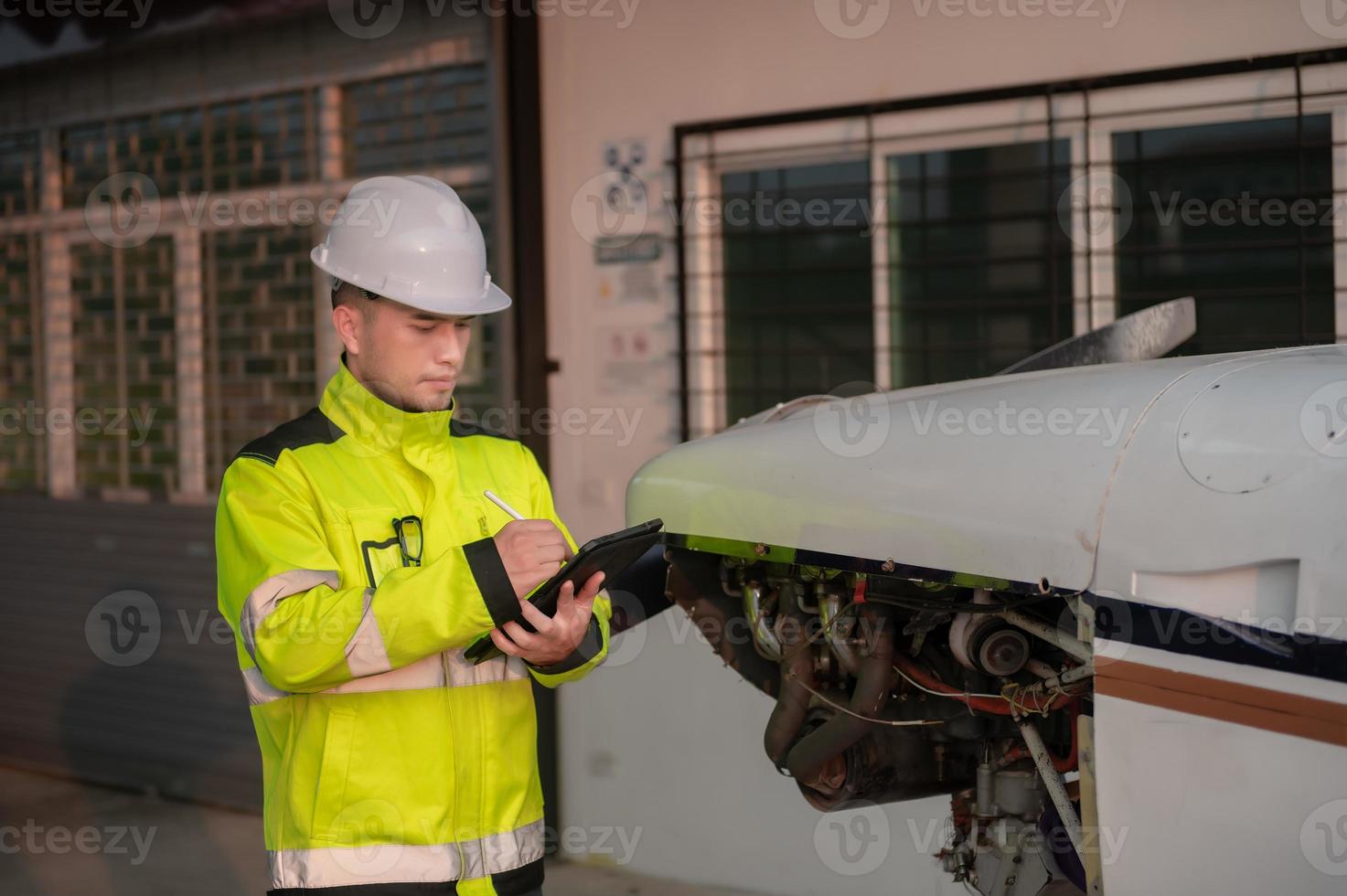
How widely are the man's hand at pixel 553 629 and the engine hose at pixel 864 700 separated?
0.60 metres

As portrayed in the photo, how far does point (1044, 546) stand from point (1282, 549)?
1.17 feet

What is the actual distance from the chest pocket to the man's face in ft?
0.67

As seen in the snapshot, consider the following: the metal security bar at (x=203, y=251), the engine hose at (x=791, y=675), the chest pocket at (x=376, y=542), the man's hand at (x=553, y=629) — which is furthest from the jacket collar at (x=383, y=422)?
the metal security bar at (x=203, y=251)

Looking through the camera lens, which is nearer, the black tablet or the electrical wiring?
the black tablet

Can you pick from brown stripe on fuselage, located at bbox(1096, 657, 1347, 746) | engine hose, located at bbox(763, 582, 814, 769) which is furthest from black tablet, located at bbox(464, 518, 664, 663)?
brown stripe on fuselage, located at bbox(1096, 657, 1347, 746)

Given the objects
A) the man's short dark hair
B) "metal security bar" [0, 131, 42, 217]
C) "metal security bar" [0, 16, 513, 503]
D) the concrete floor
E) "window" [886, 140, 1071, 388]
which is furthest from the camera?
"metal security bar" [0, 131, 42, 217]

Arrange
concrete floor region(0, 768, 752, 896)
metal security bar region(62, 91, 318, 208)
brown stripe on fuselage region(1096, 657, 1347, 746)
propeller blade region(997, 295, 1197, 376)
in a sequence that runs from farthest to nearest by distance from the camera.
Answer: metal security bar region(62, 91, 318, 208) < concrete floor region(0, 768, 752, 896) < propeller blade region(997, 295, 1197, 376) < brown stripe on fuselage region(1096, 657, 1347, 746)

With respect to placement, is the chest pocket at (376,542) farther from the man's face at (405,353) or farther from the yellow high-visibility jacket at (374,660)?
the man's face at (405,353)

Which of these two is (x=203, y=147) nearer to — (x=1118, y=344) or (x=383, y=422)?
(x=383, y=422)

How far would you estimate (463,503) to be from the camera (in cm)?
254

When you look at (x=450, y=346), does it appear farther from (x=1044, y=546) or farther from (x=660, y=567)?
(x=1044, y=546)

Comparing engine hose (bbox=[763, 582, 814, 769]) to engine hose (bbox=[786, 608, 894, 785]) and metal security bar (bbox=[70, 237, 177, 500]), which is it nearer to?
engine hose (bbox=[786, 608, 894, 785])

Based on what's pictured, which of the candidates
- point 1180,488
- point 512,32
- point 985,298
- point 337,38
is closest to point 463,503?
point 1180,488

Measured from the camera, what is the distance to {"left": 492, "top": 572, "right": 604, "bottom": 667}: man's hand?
2281 millimetres
